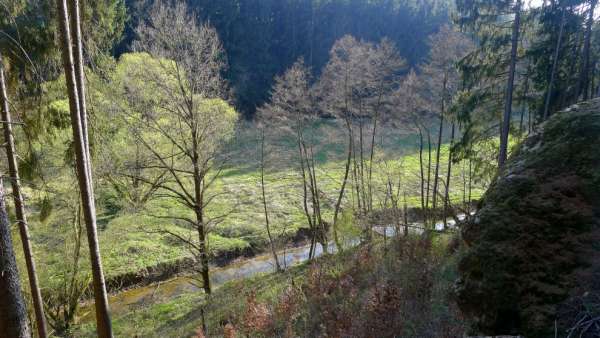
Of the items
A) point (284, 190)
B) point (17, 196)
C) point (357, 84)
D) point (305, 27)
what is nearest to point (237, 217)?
point (284, 190)

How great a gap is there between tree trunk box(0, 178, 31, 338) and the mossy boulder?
205 inches

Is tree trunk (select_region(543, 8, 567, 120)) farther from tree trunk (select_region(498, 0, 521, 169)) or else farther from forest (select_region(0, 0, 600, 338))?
tree trunk (select_region(498, 0, 521, 169))

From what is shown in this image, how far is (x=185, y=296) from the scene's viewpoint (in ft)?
51.6

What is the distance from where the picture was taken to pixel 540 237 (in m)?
3.53

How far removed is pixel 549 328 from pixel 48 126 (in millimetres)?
7479

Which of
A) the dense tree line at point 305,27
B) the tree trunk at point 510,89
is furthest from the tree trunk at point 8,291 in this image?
the dense tree line at point 305,27

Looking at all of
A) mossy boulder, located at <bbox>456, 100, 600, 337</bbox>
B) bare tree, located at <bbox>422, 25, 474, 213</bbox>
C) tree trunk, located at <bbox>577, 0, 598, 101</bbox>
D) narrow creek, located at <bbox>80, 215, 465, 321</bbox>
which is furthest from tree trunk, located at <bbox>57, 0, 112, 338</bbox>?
bare tree, located at <bbox>422, 25, 474, 213</bbox>

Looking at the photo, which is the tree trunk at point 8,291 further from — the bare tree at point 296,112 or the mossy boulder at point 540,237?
the bare tree at point 296,112

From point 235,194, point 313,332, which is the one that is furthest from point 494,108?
point 235,194

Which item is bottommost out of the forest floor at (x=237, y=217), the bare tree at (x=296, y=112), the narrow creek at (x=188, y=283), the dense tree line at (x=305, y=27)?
the narrow creek at (x=188, y=283)

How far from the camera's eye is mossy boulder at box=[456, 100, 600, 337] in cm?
322

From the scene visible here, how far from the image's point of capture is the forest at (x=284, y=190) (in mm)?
3666

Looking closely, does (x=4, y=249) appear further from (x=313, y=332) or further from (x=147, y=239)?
(x=147, y=239)

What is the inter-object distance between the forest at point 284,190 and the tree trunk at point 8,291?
0.07ft
